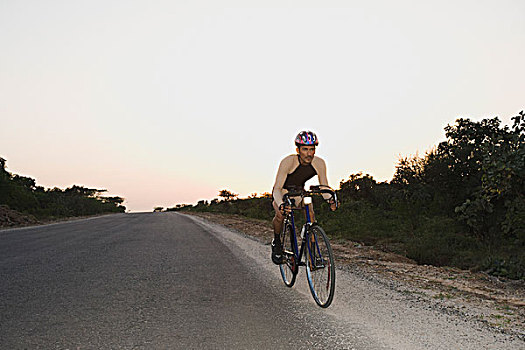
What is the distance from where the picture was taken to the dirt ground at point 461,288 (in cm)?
469

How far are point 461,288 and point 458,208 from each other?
129 inches

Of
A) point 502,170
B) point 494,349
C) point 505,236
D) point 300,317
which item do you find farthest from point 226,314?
point 505,236

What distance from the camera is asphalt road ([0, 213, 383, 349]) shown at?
3876 millimetres

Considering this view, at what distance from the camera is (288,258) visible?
6.06m

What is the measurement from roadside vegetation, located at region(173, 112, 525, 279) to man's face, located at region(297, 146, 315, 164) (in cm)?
411

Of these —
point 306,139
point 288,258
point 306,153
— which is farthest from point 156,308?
point 306,139

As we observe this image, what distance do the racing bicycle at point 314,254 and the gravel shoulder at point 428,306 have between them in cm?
27

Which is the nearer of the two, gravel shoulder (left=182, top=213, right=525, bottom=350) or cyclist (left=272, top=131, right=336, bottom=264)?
gravel shoulder (left=182, top=213, right=525, bottom=350)

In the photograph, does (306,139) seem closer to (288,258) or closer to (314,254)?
(314,254)

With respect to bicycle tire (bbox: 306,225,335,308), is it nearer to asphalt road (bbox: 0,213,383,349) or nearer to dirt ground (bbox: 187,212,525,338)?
asphalt road (bbox: 0,213,383,349)

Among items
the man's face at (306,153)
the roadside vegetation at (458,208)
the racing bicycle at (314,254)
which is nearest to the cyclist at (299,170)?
the man's face at (306,153)

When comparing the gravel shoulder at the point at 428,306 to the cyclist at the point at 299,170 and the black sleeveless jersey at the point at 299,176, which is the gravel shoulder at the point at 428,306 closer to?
the cyclist at the point at 299,170

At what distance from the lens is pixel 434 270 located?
805 centimetres

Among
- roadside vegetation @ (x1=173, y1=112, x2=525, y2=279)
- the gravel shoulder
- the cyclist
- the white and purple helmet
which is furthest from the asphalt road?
roadside vegetation @ (x1=173, y1=112, x2=525, y2=279)
